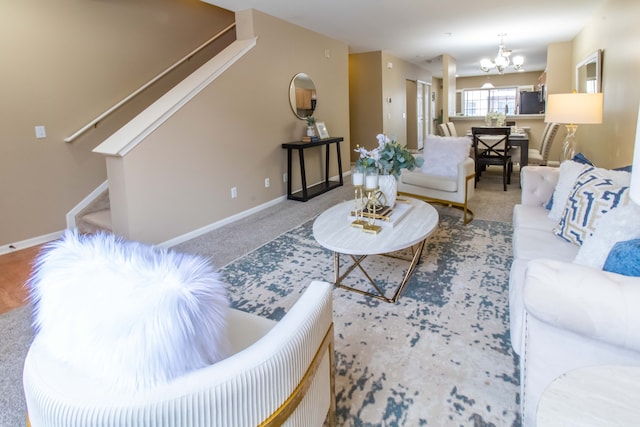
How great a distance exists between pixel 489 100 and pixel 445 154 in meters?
11.6

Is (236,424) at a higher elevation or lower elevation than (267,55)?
lower

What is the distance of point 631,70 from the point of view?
11.3 feet

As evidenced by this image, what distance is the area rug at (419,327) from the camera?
5.20ft

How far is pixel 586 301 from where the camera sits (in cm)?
113

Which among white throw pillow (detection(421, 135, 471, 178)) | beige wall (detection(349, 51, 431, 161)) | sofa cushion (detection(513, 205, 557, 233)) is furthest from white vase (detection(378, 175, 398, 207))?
beige wall (detection(349, 51, 431, 161))

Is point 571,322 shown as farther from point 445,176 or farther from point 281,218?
point 281,218

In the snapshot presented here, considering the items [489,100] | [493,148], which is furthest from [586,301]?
[489,100]

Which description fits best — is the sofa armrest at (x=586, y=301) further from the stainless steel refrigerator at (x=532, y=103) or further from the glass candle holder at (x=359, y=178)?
the stainless steel refrigerator at (x=532, y=103)

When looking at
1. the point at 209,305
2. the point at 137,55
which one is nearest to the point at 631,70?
the point at 209,305

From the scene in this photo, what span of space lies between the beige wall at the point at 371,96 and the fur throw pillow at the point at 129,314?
724 cm

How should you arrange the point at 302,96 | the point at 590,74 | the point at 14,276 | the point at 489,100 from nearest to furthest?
Answer: the point at 14,276, the point at 590,74, the point at 302,96, the point at 489,100

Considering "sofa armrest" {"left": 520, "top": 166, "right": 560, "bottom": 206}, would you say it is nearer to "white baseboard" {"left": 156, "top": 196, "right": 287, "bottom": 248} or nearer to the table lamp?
the table lamp

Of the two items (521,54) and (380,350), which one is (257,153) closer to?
(380,350)

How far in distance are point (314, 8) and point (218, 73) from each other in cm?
142
